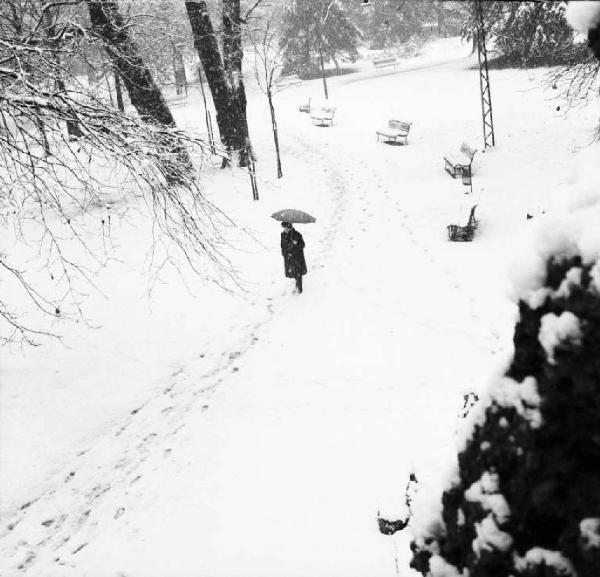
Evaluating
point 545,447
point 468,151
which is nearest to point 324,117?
point 468,151

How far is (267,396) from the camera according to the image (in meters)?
6.75


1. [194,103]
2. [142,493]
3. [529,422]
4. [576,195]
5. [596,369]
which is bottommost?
[142,493]

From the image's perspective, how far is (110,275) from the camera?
1077cm

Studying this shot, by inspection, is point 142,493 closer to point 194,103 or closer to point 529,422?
point 529,422

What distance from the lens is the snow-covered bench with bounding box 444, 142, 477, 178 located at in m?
14.0

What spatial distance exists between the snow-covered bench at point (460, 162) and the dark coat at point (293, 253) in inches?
293

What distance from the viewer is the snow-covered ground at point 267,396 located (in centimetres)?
456

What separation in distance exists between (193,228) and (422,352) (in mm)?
4311

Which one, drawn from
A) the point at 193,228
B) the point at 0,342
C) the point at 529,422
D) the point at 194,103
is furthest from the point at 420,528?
the point at 194,103

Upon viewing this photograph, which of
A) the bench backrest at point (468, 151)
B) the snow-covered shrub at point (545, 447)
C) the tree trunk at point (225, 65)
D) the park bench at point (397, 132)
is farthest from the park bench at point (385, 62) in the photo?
the snow-covered shrub at point (545, 447)

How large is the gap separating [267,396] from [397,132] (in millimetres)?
16496

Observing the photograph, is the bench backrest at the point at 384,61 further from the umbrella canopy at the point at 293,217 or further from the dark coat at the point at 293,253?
the dark coat at the point at 293,253

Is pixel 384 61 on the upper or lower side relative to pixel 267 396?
upper

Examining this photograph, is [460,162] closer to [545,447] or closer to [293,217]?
[293,217]
